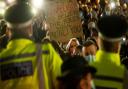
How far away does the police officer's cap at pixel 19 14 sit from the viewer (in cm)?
488

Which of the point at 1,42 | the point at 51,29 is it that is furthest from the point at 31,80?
the point at 51,29

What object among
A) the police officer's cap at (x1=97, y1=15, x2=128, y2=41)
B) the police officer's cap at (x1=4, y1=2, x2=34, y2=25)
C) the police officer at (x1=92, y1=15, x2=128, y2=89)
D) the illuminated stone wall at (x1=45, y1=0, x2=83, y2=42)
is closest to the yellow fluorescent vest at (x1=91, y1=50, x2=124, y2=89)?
the police officer at (x1=92, y1=15, x2=128, y2=89)

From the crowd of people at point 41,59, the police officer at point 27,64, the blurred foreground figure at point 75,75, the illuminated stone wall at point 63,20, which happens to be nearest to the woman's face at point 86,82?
the blurred foreground figure at point 75,75

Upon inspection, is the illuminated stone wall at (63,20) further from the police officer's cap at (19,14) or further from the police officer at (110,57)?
the police officer at (110,57)

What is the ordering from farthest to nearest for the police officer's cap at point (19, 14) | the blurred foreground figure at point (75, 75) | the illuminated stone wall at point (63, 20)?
the illuminated stone wall at point (63, 20) → the police officer's cap at point (19, 14) → the blurred foreground figure at point (75, 75)

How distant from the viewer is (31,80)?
4766 millimetres

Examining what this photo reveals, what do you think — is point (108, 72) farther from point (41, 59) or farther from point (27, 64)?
point (27, 64)

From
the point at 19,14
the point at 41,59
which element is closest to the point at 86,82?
the point at 41,59

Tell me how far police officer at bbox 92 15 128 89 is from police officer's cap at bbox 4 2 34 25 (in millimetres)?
759

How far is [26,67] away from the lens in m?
4.79

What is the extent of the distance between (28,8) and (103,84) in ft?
3.74

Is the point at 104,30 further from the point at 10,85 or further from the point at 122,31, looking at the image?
the point at 10,85

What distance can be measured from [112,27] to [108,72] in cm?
48

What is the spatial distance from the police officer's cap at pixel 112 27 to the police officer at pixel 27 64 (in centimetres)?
56
